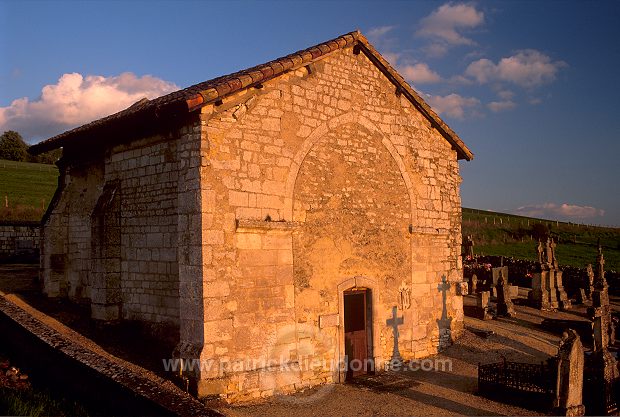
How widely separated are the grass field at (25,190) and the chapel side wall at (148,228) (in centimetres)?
2058

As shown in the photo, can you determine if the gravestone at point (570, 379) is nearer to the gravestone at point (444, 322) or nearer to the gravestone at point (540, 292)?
the gravestone at point (444, 322)

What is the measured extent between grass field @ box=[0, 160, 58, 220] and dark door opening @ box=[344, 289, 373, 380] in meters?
23.5

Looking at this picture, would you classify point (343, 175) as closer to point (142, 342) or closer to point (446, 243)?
point (446, 243)

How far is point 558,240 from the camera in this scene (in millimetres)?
46375

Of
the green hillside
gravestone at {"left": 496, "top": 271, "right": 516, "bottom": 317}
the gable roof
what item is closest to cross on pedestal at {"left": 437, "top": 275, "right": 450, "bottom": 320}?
the gable roof

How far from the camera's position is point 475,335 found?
556 inches

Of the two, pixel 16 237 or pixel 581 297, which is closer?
pixel 581 297

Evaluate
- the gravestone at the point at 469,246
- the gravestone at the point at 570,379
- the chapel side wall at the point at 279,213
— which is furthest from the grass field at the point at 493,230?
the gravestone at the point at 570,379

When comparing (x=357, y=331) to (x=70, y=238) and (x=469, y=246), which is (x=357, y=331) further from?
(x=469, y=246)

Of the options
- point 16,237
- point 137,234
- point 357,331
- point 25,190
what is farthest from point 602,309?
point 25,190

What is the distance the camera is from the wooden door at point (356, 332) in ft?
36.7

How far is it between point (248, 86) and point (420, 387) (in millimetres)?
7274

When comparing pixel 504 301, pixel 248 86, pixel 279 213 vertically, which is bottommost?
pixel 504 301

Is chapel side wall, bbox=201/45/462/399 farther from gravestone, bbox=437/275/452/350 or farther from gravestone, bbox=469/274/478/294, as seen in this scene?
gravestone, bbox=469/274/478/294
